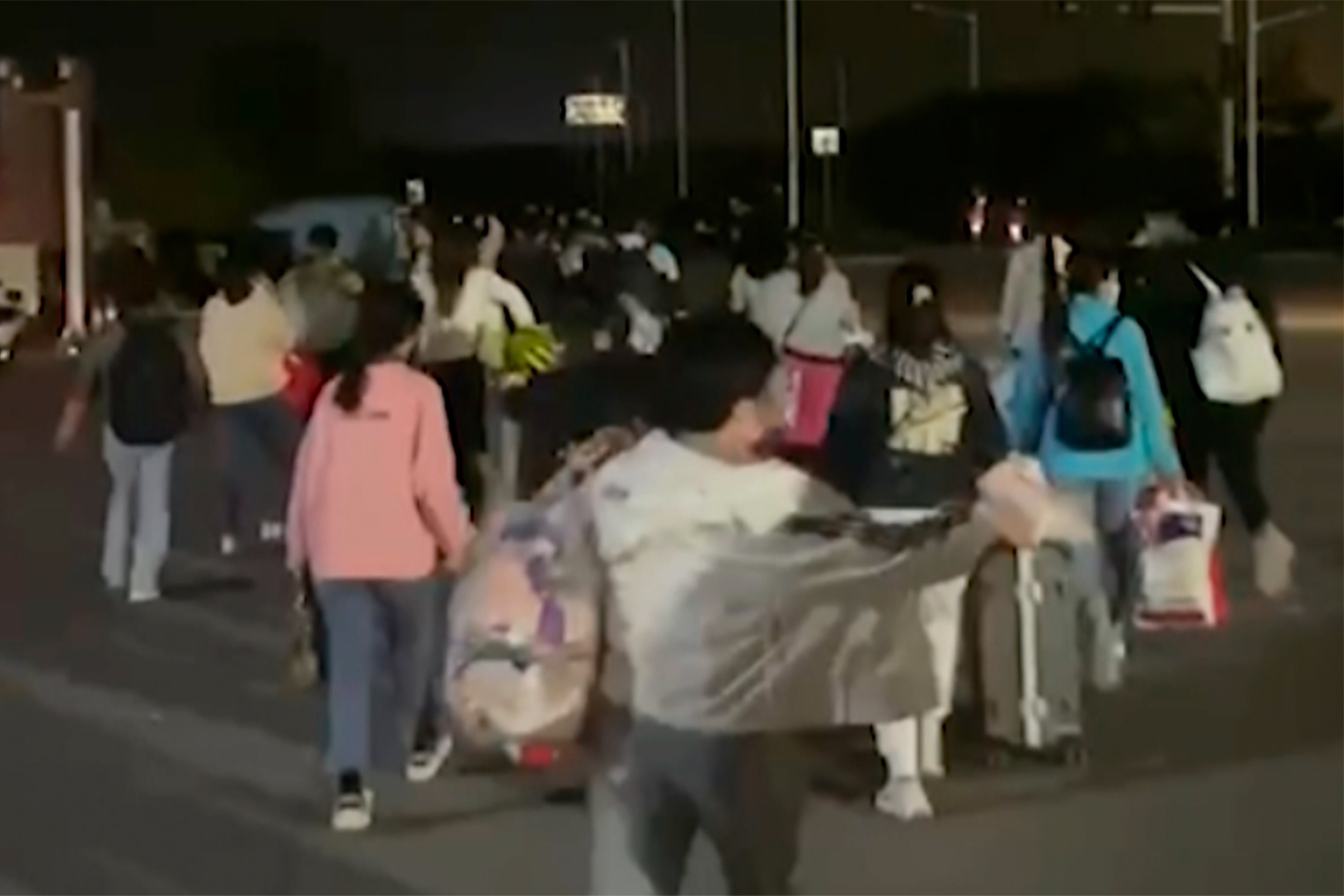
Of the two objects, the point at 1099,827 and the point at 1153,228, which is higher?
the point at 1153,228

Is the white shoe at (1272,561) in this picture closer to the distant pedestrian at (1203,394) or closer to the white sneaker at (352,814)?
the distant pedestrian at (1203,394)

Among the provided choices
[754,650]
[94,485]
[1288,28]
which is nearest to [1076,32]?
[1288,28]

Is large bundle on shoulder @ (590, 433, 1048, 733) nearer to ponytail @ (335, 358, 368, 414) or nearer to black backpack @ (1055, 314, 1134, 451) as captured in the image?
ponytail @ (335, 358, 368, 414)

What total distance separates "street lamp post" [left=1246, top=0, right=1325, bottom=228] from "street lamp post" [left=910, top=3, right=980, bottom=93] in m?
0.83

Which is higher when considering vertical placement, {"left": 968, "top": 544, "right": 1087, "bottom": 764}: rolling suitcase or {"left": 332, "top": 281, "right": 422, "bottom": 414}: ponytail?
{"left": 332, "top": 281, "right": 422, "bottom": 414}: ponytail

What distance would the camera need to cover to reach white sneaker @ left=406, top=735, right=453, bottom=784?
741 centimetres

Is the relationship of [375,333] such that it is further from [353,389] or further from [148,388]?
[148,388]

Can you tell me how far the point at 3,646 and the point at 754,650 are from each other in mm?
4855

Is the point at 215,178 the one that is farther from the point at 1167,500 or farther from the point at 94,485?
the point at 1167,500

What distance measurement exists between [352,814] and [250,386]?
2695 millimetres

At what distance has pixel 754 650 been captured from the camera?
514 cm

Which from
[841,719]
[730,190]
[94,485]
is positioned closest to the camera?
[841,719]

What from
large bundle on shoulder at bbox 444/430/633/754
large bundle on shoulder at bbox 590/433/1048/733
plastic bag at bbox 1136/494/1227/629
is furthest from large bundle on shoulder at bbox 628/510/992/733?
plastic bag at bbox 1136/494/1227/629

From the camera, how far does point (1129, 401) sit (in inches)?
342
